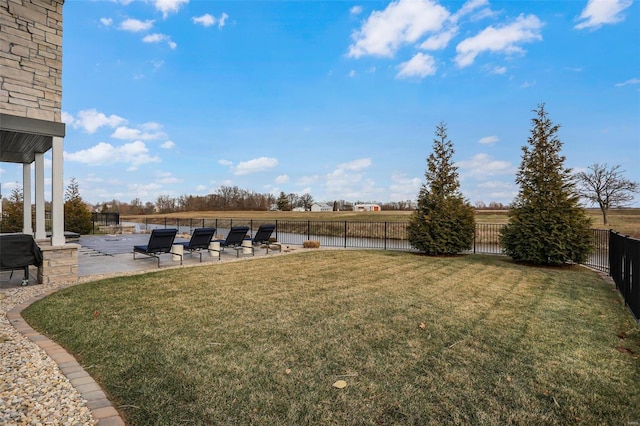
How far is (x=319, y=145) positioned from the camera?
75.1ft

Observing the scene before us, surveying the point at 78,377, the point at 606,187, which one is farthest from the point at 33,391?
the point at 606,187

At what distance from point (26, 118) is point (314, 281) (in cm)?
646

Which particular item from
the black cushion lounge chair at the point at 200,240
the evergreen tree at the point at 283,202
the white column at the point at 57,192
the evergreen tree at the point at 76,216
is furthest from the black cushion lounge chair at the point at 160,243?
the evergreen tree at the point at 283,202

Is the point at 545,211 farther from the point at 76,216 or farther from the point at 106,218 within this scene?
the point at 106,218

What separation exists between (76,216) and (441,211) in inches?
773

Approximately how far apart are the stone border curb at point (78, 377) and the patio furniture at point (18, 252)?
228cm

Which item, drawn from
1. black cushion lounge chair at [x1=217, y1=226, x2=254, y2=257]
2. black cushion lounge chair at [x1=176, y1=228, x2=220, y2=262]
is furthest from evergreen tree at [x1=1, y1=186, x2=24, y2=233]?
black cushion lounge chair at [x1=217, y1=226, x2=254, y2=257]

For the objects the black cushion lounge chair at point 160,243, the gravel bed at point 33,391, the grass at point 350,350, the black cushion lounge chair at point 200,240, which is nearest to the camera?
the gravel bed at point 33,391

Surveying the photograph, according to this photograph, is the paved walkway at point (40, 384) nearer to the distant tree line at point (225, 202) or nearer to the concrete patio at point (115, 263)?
the concrete patio at point (115, 263)

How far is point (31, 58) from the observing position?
6.07 metres

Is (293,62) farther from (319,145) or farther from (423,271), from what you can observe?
(423,271)

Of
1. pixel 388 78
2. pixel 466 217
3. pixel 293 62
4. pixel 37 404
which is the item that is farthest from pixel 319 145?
pixel 37 404

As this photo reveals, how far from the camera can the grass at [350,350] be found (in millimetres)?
2232

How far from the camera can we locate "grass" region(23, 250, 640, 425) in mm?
2232
